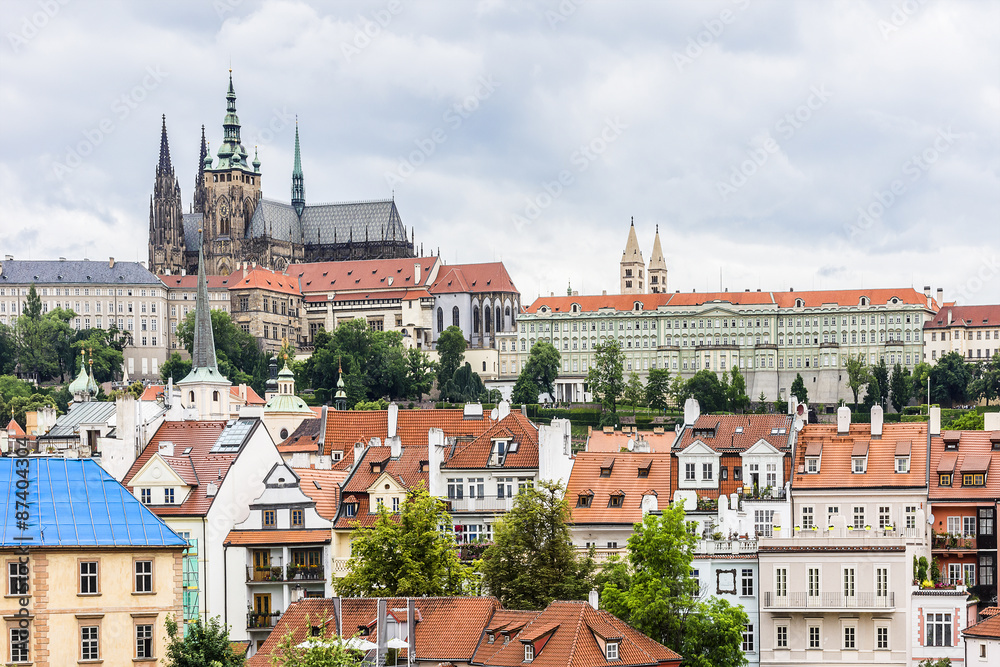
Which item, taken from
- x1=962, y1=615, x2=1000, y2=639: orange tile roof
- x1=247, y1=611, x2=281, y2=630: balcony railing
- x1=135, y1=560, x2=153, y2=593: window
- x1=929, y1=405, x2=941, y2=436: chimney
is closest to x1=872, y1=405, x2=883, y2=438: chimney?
x1=929, y1=405, x2=941, y2=436: chimney

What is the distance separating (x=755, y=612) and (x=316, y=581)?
16200 mm

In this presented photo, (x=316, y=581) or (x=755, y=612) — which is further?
(x=316, y=581)

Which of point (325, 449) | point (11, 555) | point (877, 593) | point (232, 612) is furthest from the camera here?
point (325, 449)

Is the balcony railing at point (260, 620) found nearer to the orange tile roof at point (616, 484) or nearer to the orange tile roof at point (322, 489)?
the orange tile roof at point (322, 489)

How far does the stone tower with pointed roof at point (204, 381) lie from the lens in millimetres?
140000

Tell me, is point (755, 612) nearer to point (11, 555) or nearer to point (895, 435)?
point (895, 435)

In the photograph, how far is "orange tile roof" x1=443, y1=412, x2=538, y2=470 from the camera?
74.7 metres

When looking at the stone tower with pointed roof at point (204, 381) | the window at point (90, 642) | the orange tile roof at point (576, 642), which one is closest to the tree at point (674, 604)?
the orange tile roof at point (576, 642)

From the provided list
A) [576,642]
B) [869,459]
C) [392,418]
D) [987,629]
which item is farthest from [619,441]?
[576,642]

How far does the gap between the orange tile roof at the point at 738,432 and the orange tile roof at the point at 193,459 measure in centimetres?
1677

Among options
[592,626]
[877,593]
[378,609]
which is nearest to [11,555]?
[378,609]

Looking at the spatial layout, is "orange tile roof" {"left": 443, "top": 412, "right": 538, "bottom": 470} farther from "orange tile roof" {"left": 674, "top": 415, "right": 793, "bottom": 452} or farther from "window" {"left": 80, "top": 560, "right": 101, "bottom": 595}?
"window" {"left": 80, "top": 560, "right": 101, "bottom": 595}

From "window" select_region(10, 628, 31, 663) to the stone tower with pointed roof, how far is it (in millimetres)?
89478

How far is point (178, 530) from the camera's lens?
69000 mm
